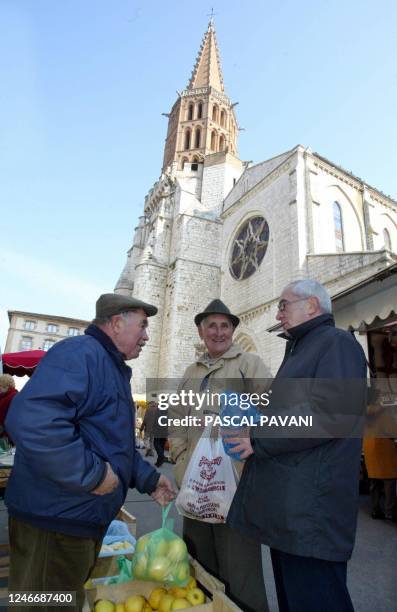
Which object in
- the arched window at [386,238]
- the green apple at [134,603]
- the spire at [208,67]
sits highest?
the spire at [208,67]

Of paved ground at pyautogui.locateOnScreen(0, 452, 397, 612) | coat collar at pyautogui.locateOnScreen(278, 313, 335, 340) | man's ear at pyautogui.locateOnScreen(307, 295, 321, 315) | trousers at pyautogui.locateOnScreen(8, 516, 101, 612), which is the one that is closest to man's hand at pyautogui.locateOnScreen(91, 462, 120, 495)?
trousers at pyautogui.locateOnScreen(8, 516, 101, 612)

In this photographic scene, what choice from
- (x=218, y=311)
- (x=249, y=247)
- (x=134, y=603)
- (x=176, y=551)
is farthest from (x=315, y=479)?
(x=249, y=247)

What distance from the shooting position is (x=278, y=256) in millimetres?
15312

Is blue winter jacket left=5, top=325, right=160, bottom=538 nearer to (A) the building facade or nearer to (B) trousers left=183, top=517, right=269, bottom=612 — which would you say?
(B) trousers left=183, top=517, right=269, bottom=612

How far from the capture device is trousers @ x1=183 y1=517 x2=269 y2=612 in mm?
1924

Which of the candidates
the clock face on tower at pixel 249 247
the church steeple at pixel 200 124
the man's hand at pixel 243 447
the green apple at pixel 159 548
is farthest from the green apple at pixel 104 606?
the church steeple at pixel 200 124

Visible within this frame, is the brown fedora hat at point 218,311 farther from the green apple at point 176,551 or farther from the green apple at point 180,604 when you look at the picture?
the green apple at point 180,604

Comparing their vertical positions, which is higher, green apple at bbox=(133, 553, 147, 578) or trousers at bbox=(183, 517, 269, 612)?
green apple at bbox=(133, 553, 147, 578)

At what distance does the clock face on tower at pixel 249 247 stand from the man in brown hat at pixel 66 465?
1581 cm

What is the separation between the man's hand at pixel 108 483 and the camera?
127 cm

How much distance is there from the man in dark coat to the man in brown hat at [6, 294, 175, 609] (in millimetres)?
628

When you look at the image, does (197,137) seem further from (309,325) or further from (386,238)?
(309,325)

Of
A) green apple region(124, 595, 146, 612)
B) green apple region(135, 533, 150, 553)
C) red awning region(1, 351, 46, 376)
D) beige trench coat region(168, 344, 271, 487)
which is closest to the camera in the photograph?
green apple region(124, 595, 146, 612)

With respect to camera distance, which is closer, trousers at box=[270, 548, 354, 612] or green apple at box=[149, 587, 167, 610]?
trousers at box=[270, 548, 354, 612]
